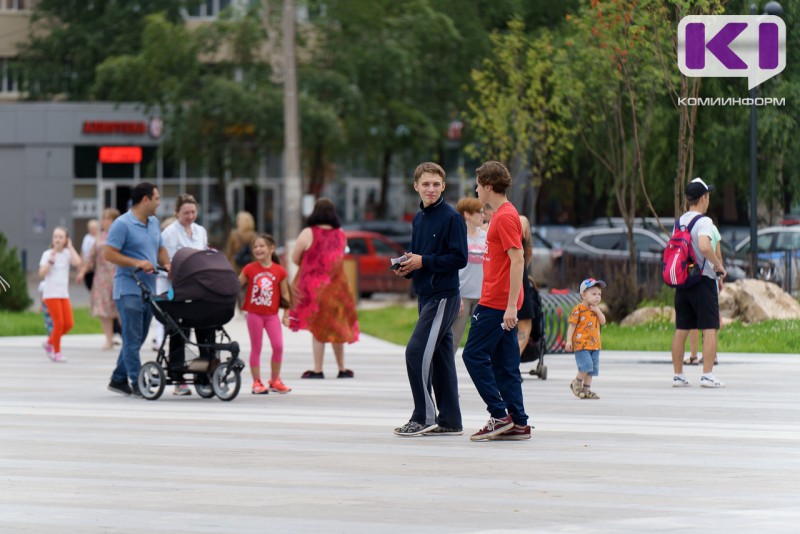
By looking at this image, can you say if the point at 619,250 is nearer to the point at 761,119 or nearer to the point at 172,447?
the point at 761,119

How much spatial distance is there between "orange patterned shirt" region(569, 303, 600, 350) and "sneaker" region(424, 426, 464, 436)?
8.89ft

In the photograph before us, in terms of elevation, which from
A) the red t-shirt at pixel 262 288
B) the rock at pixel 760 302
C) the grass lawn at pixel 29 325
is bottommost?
the grass lawn at pixel 29 325

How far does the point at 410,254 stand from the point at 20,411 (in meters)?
4.09

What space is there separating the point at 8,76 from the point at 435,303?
5315cm

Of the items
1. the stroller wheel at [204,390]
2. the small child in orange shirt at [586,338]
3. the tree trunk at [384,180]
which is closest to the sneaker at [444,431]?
the small child in orange shirt at [586,338]

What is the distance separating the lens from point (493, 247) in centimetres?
1153

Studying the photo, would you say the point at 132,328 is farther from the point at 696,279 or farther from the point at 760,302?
the point at 760,302

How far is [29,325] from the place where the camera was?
82.2 ft

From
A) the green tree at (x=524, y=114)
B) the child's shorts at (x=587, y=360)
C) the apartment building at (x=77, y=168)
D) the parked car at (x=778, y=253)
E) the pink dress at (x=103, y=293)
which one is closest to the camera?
the child's shorts at (x=587, y=360)

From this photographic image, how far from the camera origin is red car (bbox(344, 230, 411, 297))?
3478cm

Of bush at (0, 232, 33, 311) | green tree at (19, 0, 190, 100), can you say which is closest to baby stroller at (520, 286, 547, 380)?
bush at (0, 232, 33, 311)

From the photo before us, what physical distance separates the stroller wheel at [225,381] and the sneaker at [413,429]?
3095 mm

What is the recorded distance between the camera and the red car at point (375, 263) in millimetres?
34781

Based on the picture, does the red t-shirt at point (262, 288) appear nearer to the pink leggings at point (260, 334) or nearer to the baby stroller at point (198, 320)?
the pink leggings at point (260, 334)
